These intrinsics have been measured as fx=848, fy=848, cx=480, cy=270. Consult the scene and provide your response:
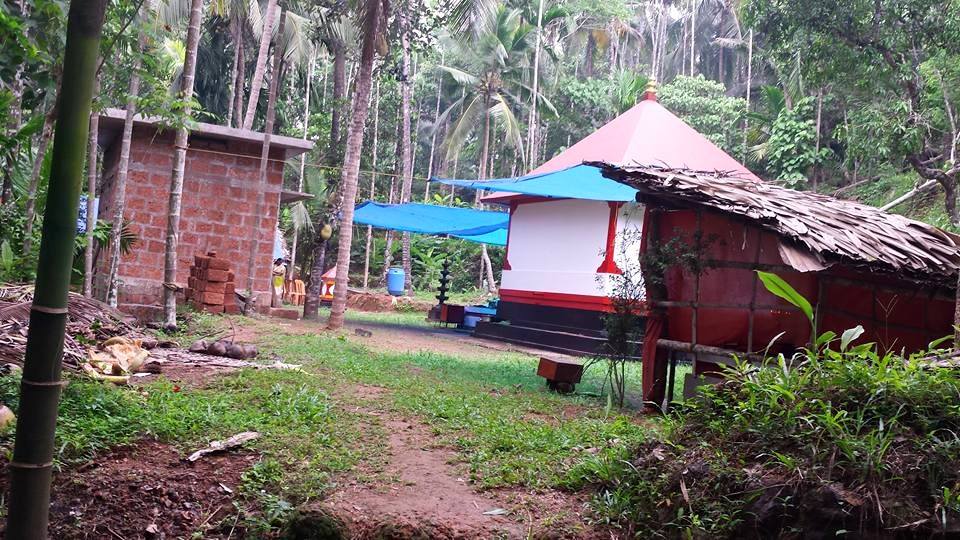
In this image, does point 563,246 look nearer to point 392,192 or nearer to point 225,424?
point 225,424

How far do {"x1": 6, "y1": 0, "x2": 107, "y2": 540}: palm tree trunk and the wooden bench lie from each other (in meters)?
6.92

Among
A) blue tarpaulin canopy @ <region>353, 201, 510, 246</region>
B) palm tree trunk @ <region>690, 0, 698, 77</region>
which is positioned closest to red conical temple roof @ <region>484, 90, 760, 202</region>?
blue tarpaulin canopy @ <region>353, 201, 510, 246</region>

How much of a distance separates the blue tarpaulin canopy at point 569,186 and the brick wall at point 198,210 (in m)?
3.09

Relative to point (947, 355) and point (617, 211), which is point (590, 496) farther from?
point (617, 211)

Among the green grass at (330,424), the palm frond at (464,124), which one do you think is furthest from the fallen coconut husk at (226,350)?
the palm frond at (464,124)

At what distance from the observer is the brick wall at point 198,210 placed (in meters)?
13.1

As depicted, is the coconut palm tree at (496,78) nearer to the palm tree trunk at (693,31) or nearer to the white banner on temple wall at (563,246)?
the white banner on temple wall at (563,246)

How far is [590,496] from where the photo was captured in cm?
467

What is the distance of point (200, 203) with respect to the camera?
532 inches

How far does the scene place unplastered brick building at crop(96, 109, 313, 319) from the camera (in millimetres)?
13039

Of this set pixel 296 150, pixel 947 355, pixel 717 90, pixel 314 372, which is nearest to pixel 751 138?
pixel 717 90

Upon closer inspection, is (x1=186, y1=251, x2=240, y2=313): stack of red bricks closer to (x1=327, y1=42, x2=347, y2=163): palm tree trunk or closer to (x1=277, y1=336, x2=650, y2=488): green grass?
(x1=277, y1=336, x2=650, y2=488): green grass

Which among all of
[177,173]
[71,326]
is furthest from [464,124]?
[71,326]

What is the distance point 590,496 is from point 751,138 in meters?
21.7
